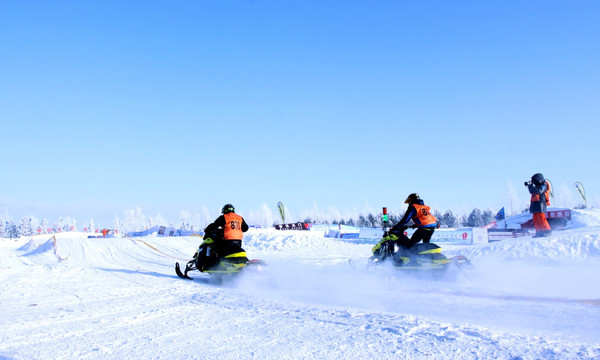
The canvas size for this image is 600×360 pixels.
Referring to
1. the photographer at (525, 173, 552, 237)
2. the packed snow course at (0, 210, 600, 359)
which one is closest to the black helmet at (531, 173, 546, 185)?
the photographer at (525, 173, 552, 237)

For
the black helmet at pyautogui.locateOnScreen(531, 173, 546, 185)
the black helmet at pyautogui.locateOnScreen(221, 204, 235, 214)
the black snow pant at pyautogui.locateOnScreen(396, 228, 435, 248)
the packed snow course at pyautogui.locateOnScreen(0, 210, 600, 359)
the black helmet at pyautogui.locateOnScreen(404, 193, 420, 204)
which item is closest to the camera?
the packed snow course at pyautogui.locateOnScreen(0, 210, 600, 359)

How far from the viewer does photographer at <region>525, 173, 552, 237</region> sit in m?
14.5

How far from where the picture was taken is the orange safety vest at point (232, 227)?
1116 cm

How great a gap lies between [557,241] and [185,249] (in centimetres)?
1699

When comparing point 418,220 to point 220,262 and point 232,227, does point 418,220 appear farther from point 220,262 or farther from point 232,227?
point 220,262

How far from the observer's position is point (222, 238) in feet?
37.1

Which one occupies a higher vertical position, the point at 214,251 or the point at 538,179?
the point at 538,179

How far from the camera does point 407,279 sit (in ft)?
31.5

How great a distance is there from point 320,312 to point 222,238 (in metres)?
5.55

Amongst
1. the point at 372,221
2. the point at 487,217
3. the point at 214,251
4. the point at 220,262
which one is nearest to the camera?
the point at 220,262

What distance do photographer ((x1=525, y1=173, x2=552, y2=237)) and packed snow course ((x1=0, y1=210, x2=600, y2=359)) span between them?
77.3 inches

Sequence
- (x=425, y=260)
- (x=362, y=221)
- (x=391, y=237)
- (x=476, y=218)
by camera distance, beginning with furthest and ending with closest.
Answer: (x=362, y=221), (x=476, y=218), (x=391, y=237), (x=425, y=260)

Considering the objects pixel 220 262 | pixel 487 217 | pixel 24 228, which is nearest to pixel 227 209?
pixel 220 262

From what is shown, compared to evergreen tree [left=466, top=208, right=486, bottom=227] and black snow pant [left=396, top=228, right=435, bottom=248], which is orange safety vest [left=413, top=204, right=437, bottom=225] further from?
evergreen tree [left=466, top=208, right=486, bottom=227]
